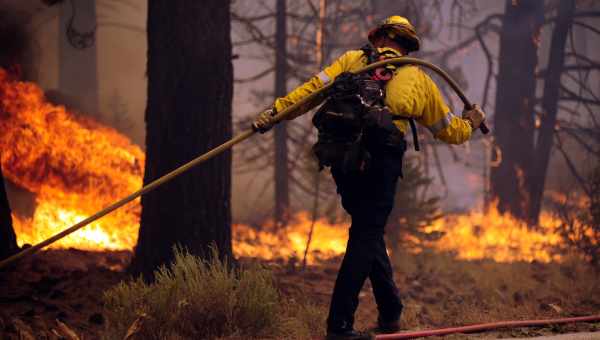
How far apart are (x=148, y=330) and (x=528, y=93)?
1089cm

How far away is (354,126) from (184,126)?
234cm

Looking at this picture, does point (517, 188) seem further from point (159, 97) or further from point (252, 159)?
point (159, 97)

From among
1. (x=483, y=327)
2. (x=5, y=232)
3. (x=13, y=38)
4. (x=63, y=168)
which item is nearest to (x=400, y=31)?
(x=483, y=327)

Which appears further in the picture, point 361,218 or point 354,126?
point 361,218

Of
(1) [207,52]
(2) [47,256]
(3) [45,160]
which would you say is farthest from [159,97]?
(3) [45,160]

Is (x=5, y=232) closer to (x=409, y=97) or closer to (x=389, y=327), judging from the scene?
(x=389, y=327)

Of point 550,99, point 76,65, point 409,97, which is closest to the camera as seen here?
point 409,97

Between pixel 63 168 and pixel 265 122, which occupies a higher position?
pixel 63 168

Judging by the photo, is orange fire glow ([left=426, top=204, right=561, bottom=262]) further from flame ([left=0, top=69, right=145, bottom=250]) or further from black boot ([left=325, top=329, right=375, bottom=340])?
black boot ([left=325, top=329, right=375, bottom=340])

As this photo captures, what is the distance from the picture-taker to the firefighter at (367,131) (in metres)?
3.80

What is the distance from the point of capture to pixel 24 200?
351 inches

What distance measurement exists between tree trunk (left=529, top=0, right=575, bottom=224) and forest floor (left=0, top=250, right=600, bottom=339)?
4.44 m

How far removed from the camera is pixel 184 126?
5633mm

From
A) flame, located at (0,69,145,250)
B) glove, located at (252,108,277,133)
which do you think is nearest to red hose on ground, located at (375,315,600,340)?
glove, located at (252,108,277,133)
